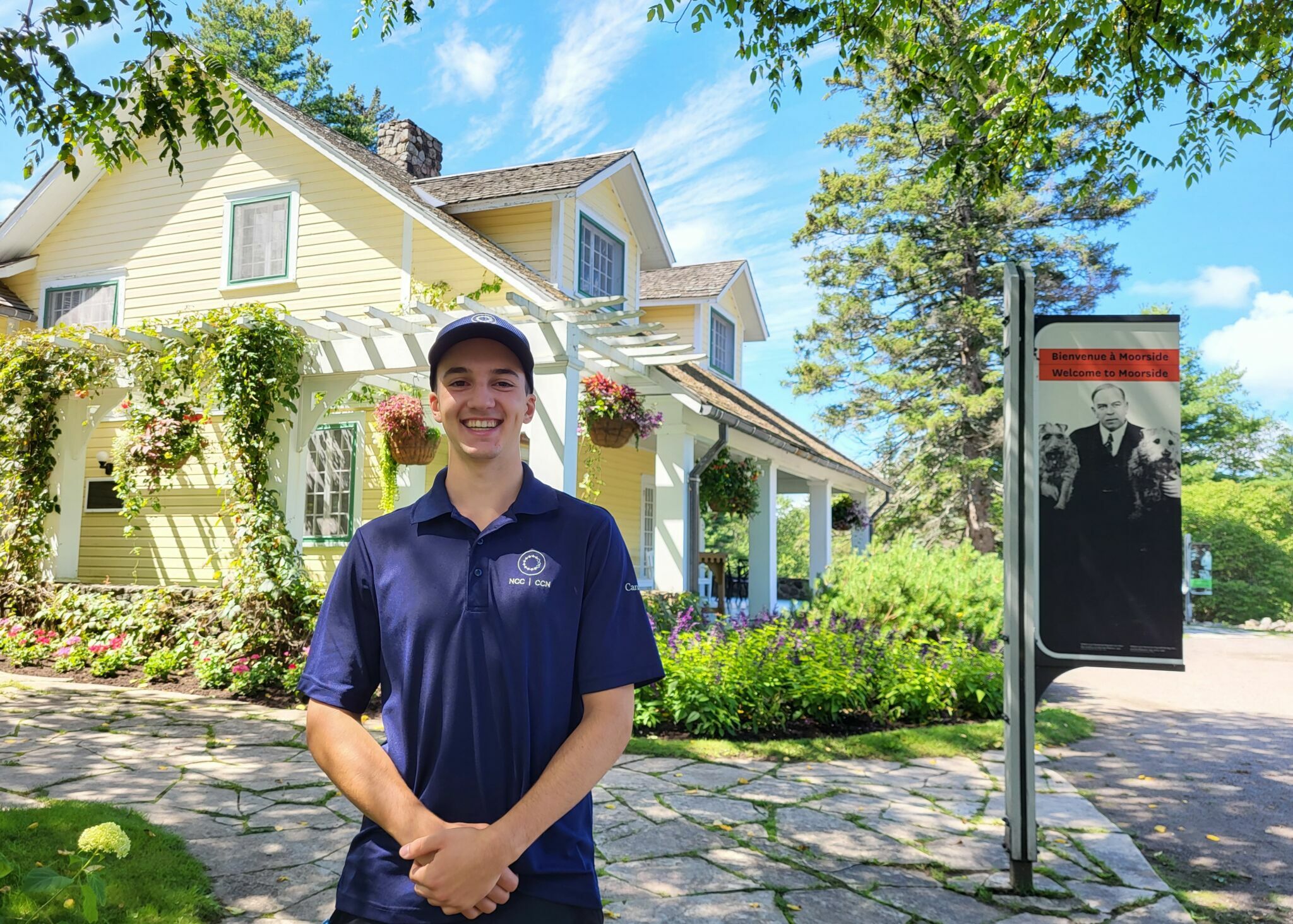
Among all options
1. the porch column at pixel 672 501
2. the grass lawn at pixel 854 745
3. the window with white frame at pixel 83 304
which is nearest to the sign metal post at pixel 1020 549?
the grass lawn at pixel 854 745

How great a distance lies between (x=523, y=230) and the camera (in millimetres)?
11898

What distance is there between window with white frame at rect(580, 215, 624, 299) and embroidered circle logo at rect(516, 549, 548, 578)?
10469 mm

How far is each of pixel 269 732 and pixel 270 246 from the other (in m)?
7.44

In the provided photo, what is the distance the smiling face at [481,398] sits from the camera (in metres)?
1.82

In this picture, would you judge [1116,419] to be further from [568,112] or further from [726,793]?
[568,112]

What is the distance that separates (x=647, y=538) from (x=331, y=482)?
243 inches

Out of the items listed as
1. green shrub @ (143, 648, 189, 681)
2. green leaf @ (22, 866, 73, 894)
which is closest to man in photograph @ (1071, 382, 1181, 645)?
green leaf @ (22, 866, 73, 894)

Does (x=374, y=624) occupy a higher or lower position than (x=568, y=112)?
lower

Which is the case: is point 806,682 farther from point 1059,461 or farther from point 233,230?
point 233,230

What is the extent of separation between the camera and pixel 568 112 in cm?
2044

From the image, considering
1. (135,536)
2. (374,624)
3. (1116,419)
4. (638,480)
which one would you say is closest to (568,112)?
(638,480)

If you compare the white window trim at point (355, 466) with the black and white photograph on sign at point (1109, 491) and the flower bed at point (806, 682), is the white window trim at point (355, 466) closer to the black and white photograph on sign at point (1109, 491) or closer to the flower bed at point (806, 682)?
the flower bed at point (806, 682)

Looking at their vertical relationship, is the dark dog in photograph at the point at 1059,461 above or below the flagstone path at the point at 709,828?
above

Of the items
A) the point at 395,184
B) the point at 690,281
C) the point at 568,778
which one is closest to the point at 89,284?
the point at 395,184
